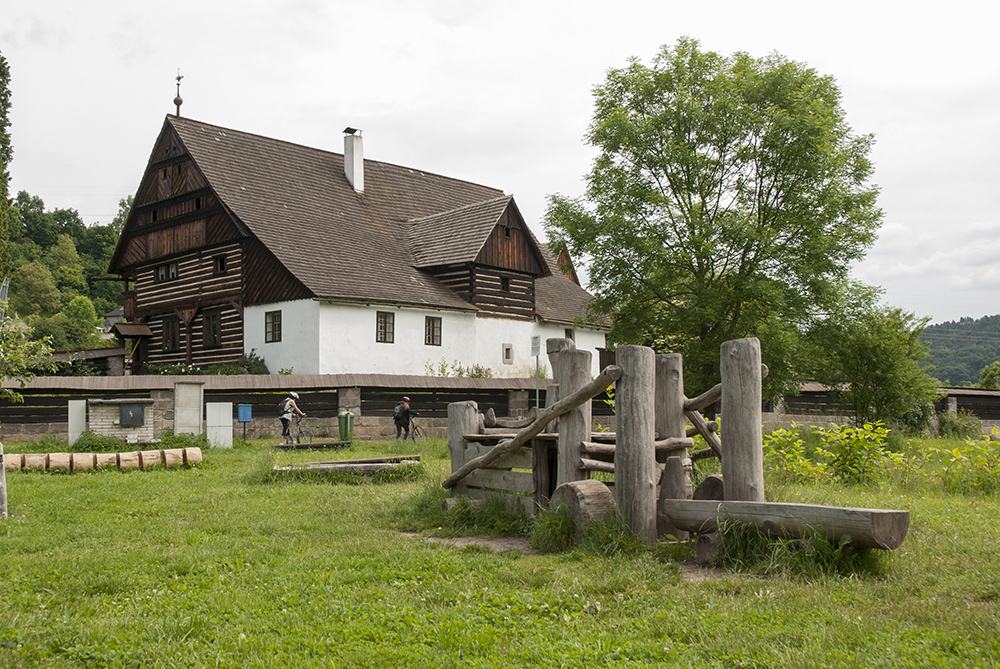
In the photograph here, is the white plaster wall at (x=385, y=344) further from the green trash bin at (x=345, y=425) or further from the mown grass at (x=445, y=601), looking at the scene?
the mown grass at (x=445, y=601)

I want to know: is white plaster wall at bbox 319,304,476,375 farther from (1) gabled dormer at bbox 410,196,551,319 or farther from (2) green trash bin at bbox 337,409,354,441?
(2) green trash bin at bbox 337,409,354,441

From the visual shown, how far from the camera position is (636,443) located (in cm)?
718

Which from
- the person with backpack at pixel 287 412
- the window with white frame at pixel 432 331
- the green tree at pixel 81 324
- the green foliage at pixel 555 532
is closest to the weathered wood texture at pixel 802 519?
the green foliage at pixel 555 532

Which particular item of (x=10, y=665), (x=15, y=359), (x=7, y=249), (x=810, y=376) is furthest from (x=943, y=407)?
(x=7, y=249)

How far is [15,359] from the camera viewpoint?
10992 millimetres

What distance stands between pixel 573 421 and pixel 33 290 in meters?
80.6

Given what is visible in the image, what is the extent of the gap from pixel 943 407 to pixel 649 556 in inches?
1078

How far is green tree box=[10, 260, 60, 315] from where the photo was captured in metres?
75.9

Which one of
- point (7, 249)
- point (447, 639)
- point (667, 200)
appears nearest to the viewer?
point (447, 639)

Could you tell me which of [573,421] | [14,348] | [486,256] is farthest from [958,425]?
[14,348]

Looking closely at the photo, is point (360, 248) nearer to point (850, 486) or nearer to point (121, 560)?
point (850, 486)

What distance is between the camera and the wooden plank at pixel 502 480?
8734 mm

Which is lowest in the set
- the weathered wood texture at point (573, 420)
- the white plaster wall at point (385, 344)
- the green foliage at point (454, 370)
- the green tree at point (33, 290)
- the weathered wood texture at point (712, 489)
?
the weathered wood texture at point (712, 489)

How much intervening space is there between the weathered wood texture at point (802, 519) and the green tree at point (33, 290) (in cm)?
8020
